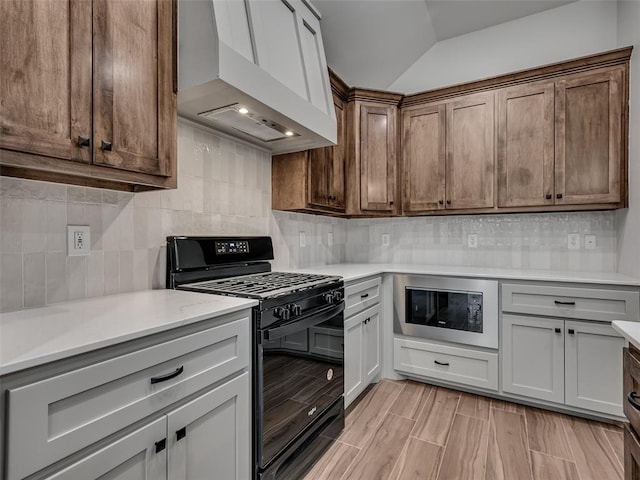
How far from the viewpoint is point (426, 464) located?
5.86 feet

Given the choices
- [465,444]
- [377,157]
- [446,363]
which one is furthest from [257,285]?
[377,157]

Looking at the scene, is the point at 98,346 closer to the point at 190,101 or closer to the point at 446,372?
the point at 190,101

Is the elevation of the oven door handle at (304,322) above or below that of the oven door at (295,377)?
above

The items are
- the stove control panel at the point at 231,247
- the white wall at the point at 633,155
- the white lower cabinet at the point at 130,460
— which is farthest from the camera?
the white wall at the point at 633,155

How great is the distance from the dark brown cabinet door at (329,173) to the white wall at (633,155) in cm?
202

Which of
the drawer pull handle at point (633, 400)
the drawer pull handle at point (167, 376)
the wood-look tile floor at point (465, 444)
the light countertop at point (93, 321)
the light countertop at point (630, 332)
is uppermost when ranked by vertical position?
the light countertop at point (93, 321)

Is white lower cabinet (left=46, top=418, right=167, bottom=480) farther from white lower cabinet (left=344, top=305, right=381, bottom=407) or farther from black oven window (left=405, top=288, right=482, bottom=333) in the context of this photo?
black oven window (left=405, top=288, right=482, bottom=333)

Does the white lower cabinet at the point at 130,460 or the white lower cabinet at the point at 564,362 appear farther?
the white lower cabinet at the point at 564,362

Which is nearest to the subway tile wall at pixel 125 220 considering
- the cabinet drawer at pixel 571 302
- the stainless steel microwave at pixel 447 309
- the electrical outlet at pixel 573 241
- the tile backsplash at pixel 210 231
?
the tile backsplash at pixel 210 231

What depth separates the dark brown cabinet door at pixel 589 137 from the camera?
2.35 metres

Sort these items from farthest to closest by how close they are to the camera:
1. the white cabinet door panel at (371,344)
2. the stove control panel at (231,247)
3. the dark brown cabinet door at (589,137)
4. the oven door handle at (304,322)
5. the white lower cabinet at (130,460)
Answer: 1. the white cabinet door panel at (371,344)
2. the dark brown cabinet door at (589,137)
3. the stove control panel at (231,247)
4. the oven door handle at (304,322)
5. the white lower cabinet at (130,460)

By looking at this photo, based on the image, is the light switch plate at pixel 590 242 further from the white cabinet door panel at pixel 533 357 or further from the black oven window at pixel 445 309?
the black oven window at pixel 445 309

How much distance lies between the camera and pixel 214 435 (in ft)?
3.98

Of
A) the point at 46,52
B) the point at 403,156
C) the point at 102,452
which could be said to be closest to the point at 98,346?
the point at 102,452
